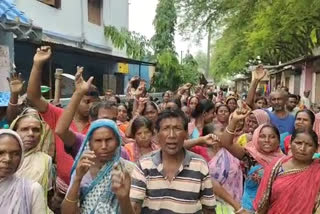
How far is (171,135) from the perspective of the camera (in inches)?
106

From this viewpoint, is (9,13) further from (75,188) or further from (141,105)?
(75,188)

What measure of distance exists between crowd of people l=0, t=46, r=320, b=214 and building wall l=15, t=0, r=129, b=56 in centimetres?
851

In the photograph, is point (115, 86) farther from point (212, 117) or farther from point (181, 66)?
point (212, 117)

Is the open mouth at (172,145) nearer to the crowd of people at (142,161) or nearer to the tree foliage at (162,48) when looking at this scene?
the crowd of people at (142,161)

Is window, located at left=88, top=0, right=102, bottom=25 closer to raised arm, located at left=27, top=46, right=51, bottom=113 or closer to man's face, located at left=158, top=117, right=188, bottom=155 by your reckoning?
raised arm, located at left=27, top=46, right=51, bottom=113

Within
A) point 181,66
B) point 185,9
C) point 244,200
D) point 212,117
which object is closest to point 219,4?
point 185,9

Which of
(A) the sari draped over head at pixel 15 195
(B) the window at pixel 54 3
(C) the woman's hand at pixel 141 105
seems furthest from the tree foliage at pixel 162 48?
(A) the sari draped over head at pixel 15 195

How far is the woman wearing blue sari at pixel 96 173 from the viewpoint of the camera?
2555mm

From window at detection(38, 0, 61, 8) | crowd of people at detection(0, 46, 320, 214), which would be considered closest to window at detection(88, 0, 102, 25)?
window at detection(38, 0, 61, 8)

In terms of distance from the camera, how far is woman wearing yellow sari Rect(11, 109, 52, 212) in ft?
9.73

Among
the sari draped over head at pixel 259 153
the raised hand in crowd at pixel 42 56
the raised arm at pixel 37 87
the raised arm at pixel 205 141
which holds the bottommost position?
the sari draped over head at pixel 259 153

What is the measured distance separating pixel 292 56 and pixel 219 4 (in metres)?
11.3

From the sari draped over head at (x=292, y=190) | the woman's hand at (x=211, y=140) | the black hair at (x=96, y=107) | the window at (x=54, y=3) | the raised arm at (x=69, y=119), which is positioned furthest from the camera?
the window at (x=54, y=3)

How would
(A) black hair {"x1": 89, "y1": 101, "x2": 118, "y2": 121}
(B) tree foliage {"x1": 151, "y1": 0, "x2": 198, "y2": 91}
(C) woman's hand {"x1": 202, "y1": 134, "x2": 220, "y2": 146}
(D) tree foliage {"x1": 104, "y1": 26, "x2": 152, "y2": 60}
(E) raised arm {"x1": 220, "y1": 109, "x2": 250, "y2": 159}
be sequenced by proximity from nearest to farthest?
(C) woman's hand {"x1": 202, "y1": 134, "x2": 220, "y2": 146} → (E) raised arm {"x1": 220, "y1": 109, "x2": 250, "y2": 159} → (A) black hair {"x1": 89, "y1": 101, "x2": 118, "y2": 121} → (D) tree foliage {"x1": 104, "y1": 26, "x2": 152, "y2": 60} → (B) tree foliage {"x1": 151, "y1": 0, "x2": 198, "y2": 91}
